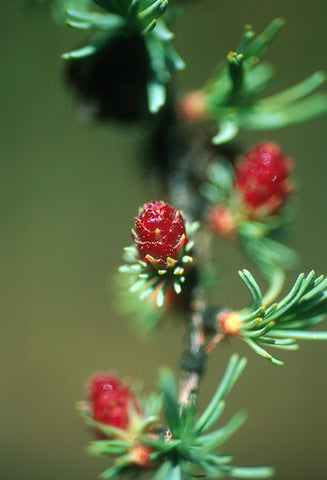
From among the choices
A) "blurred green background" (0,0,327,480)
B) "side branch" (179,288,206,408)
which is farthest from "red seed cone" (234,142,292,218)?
"blurred green background" (0,0,327,480)

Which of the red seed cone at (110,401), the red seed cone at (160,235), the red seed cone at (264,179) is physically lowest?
the red seed cone at (110,401)

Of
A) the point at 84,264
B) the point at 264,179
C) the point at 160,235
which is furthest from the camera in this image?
the point at 84,264

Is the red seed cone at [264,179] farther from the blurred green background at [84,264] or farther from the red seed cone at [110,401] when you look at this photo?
the blurred green background at [84,264]

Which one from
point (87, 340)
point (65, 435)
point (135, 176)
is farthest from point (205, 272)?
point (65, 435)

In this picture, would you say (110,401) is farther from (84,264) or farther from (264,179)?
(84,264)

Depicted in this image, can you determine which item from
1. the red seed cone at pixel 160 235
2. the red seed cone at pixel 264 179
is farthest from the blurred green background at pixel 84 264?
the red seed cone at pixel 160 235

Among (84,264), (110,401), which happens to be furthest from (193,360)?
(84,264)

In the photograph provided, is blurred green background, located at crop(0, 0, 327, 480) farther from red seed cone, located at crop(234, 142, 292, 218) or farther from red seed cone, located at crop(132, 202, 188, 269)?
red seed cone, located at crop(132, 202, 188, 269)

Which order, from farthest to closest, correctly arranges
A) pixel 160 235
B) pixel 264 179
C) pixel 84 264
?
1. pixel 84 264
2. pixel 264 179
3. pixel 160 235
